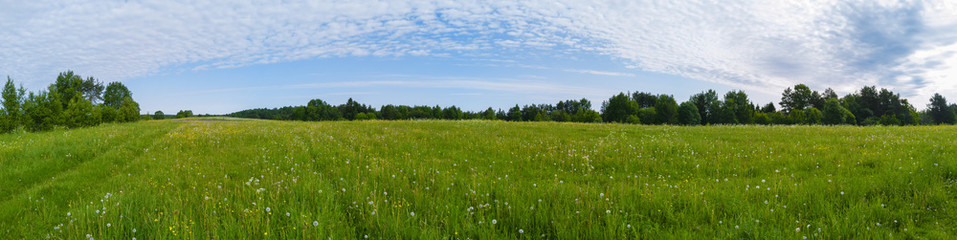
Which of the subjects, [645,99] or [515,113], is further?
[645,99]

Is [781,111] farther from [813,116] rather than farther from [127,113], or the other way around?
[127,113]

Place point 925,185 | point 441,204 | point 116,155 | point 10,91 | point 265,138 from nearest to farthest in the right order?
1. point 441,204
2. point 925,185
3. point 116,155
4. point 265,138
5. point 10,91

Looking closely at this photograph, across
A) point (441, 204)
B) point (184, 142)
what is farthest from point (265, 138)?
point (441, 204)

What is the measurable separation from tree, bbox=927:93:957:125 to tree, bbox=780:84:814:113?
24819 millimetres

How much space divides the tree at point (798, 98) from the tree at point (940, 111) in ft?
81.4

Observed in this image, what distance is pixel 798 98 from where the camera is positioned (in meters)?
97.3

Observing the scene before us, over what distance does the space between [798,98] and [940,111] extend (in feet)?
95.8

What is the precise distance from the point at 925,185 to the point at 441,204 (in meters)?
7.03

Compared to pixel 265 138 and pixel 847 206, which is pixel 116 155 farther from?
pixel 847 206

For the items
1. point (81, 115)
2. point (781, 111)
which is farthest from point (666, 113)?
point (81, 115)

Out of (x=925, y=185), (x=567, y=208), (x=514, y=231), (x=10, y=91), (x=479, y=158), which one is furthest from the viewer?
A: (x=10, y=91)

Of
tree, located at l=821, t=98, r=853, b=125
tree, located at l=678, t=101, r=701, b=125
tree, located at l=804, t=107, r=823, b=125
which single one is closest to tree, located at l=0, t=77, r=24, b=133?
tree, located at l=678, t=101, r=701, b=125

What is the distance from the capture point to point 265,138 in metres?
12.6

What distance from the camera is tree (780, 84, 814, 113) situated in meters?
96.2
